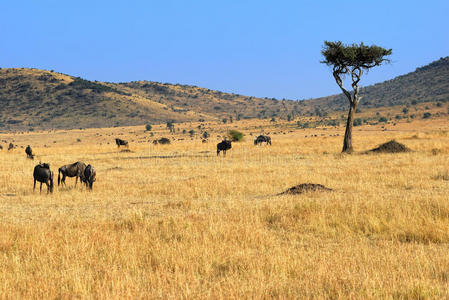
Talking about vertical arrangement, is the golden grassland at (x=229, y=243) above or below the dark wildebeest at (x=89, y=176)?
below

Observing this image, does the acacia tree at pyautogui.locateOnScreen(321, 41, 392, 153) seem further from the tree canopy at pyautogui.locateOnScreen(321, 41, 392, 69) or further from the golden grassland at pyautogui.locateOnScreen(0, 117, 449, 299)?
the golden grassland at pyautogui.locateOnScreen(0, 117, 449, 299)

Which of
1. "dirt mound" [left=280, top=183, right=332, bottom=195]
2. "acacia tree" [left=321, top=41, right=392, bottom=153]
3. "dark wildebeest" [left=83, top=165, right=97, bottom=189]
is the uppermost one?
"acacia tree" [left=321, top=41, right=392, bottom=153]

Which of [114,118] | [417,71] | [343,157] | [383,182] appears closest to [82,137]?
[114,118]

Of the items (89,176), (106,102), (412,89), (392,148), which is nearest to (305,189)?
(89,176)

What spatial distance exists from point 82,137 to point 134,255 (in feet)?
261

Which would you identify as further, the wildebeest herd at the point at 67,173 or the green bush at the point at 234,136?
the green bush at the point at 234,136

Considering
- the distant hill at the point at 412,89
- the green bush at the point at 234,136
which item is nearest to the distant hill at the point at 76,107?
the distant hill at the point at 412,89

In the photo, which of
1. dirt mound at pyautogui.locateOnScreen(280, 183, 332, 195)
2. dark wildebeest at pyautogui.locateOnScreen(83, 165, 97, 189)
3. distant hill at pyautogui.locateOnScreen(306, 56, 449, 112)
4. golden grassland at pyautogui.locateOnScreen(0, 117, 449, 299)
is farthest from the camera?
distant hill at pyautogui.locateOnScreen(306, 56, 449, 112)

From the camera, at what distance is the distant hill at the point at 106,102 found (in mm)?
111812

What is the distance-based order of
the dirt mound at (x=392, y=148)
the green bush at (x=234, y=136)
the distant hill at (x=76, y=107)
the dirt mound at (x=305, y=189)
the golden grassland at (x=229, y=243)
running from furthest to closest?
the distant hill at (x=76, y=107), the green bush at (x=234, y=136), the dirt mound at (x=392, y=148), the dirt mound at (x=305, y=189), the golden grassland at (x=229, y=243)

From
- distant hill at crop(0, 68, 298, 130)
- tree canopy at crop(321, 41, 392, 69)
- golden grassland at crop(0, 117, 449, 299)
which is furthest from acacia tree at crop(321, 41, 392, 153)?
distant hill at crop(0, 68, 298, 130)

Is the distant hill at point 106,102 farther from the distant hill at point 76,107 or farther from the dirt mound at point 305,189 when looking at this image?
the dirt mound at point 305,189

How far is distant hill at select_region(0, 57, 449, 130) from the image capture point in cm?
11181

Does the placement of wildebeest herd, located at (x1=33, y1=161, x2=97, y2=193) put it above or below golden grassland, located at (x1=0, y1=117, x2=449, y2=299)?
above
